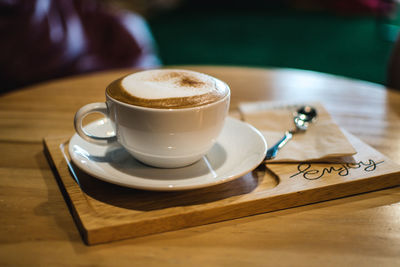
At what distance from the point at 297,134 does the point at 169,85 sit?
24 centimetres

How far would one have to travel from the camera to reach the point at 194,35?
3.51 meters

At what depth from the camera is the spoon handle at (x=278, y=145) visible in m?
0.53

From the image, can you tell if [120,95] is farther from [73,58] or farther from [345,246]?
[73,58]

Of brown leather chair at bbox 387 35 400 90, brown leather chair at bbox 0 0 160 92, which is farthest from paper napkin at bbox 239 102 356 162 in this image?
brown leather chair at bbox 0 0 160 92

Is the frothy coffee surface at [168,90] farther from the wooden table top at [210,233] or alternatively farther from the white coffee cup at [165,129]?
the wooden table top at [210,233]

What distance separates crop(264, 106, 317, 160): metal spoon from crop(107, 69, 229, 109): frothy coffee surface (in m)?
0.12

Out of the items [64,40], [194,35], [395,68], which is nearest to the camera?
[395,68]

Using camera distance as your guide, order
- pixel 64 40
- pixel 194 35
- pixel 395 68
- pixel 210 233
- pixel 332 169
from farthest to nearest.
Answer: pixel 194 35, pixel 64 40, pixel 395 68, pixel 332 169, pixel 210 233

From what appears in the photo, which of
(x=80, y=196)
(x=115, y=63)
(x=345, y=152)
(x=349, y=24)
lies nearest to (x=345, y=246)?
(x=345, y=152)

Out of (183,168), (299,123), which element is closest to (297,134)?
(299,123)

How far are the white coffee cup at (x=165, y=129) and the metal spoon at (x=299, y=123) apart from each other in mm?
99

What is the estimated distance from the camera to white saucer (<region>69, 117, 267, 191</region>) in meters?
0.43

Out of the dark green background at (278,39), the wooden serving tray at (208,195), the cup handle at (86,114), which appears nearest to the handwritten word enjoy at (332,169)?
the wooden serving tray at (208,195)

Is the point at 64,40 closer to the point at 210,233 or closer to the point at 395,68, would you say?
the point at 395,68
